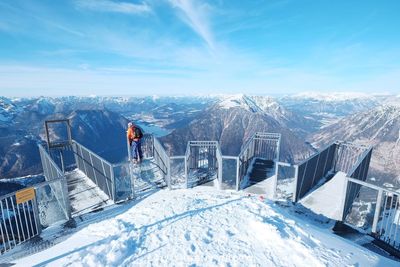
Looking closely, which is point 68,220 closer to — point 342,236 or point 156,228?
point 156,228

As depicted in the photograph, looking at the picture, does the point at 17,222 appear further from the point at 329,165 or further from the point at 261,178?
the point at 329,165

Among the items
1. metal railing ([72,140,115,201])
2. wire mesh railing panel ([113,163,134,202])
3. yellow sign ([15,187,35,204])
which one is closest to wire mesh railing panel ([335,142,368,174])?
wire mesh railing panel ([113,163,134,202])

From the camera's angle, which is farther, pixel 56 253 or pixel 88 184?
pixel 88 184

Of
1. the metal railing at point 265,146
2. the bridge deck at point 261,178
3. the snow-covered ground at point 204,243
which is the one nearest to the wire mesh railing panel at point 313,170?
the bridge deck at point 261,178

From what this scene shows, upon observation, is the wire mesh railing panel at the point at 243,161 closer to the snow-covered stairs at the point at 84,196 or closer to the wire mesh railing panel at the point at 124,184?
the wire mesh railing panel at the point at 124,184

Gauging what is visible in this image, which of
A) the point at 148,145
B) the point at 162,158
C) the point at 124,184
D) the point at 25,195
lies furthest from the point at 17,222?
the point at 148,145

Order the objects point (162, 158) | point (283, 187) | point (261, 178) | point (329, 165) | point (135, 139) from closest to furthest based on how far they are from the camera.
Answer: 1. point (283, 187)
2. point (261, 178)
3. point (162, 158)
4. point (135, 139)
5. point (329, 165)

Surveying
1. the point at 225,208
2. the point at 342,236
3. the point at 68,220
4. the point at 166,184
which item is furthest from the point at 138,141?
the point at 342,236
